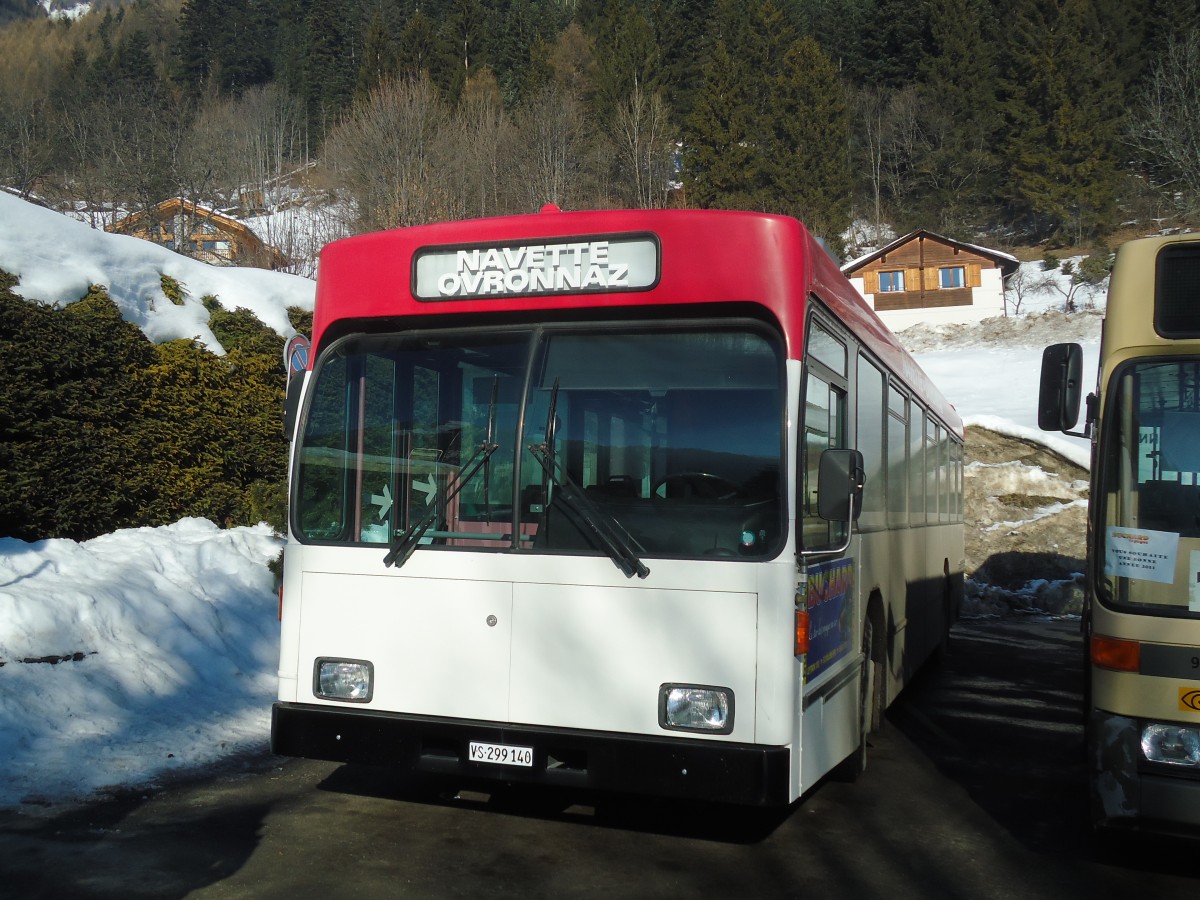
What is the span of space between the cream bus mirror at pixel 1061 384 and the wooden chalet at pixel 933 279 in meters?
58.2

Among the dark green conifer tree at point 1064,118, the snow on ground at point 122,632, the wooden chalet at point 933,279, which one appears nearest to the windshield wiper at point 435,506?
the snow on ground at point 122,632

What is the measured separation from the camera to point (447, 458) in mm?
5656

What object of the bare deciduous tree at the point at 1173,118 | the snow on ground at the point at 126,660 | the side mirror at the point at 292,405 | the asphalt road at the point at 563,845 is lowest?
the asphalt road at the point at 563,845

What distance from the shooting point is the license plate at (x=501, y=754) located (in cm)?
528

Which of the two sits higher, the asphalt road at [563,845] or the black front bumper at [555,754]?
the black front bumper at [555,754]

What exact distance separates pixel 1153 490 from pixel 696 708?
2.29 m

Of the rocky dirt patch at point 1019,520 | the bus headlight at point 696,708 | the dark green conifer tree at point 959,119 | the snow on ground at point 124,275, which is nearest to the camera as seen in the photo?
the bus headlight at point 696,708

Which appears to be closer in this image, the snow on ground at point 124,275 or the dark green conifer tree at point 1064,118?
the snow on ground at point 124,275

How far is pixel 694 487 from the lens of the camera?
5348 millimetres

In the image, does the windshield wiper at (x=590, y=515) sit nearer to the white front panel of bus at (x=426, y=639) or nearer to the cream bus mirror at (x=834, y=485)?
the white front panel of bus at (x=426, y=639)

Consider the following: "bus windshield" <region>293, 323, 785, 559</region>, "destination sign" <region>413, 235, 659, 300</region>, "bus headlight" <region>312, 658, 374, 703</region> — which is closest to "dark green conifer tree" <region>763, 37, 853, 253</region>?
"destination sign" <region>413, 235, 659, 300</region>

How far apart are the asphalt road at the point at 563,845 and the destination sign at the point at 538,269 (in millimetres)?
2705

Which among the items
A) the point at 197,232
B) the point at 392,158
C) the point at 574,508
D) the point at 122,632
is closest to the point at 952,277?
the point at 392,158

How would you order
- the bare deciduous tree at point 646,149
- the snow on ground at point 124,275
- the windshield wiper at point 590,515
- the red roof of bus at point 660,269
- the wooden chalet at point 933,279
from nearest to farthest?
the windshield wiper at point 590,515, the red roof of bus at point 660,269, the snow on ground at point 124,275, the bare deciduous tree at point 646,149, the wooden chalet at point 933,279
